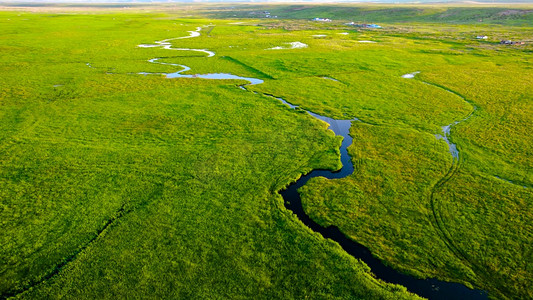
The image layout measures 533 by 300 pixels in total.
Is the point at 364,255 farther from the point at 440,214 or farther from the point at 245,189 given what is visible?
the point at 245,189

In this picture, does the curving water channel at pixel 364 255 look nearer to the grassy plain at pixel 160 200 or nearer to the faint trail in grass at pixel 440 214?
the grassy plain at pixel 160 200

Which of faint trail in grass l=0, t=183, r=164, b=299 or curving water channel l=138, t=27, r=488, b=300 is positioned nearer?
faint trail in grass l=0, t=183, r=164, b=299

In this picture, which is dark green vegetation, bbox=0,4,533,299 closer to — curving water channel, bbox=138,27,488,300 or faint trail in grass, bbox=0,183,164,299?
faint trail in grass, bbox=0,183,164,299

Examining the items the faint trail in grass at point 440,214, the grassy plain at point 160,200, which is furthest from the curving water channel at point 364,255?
the faint trail in grass at point 440,214

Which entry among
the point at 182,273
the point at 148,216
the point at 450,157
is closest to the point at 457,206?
the point at 450,157

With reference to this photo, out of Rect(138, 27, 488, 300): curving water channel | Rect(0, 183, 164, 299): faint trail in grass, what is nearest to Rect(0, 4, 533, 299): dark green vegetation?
Rect(0, 183, 164, 299): faint trail in grass

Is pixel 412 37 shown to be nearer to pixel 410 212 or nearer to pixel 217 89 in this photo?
pixel 217 89

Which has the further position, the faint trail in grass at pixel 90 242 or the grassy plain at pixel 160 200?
the grassy plain at pixel 160 200

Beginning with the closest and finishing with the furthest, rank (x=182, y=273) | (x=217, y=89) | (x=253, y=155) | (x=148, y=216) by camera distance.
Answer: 1. (x=182, y=273)
2. (x=148, y=216)
3. (x=253, y=155)
4. (x=217, y=89)
